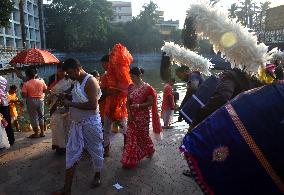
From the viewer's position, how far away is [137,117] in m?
6.03

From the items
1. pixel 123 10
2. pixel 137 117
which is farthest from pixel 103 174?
pixel 123 10

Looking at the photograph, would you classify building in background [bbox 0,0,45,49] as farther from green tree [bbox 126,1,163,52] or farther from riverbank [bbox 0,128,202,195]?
riverbank [bbox 0,128,202,195]

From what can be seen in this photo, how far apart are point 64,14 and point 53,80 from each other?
225 ft

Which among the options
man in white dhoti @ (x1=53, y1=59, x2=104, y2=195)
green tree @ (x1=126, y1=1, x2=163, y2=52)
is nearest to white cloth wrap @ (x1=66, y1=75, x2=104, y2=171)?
man in white dhoti @ (x1=53, y1=59, x2=104, y2=195)

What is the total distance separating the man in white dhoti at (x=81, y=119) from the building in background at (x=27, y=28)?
47.5 m

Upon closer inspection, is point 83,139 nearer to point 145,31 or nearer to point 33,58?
point 33,58

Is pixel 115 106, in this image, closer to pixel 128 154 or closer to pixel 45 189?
pixel 128 154

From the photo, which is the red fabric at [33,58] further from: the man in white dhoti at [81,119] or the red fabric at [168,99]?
the man in white dhoti at [81,119]

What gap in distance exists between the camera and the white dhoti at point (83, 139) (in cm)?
474

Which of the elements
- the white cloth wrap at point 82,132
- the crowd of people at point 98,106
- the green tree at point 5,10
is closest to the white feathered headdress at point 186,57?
the crowd of people at point 98,106

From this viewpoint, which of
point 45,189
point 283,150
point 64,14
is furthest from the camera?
point 64,14

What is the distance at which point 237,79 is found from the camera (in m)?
3.00

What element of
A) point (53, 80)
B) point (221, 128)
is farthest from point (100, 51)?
point (221, 128)

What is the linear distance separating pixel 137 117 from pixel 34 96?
3409mm
